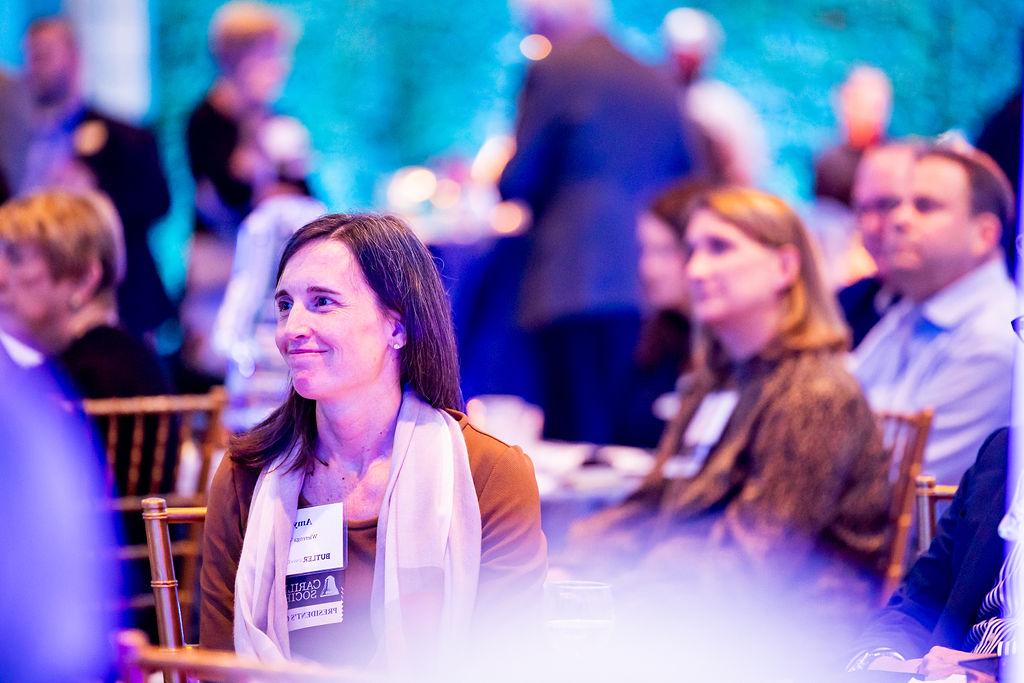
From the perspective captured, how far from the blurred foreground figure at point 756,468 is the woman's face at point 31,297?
4.56 ft

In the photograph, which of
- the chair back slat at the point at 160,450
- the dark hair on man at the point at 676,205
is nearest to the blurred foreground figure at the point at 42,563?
the chair back slat at the point at 160,450

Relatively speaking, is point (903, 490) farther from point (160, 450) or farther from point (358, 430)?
point (160, 450)

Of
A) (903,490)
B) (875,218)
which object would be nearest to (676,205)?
(875,218)

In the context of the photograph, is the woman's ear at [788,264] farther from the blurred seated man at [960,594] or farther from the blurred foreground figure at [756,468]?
the blurred seated man at [960,594]

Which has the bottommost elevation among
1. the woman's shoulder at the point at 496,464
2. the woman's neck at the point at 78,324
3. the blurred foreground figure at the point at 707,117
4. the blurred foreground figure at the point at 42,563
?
the blurred foreground figure at the point at 42,563

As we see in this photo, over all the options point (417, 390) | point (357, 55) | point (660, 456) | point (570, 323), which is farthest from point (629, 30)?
point (417, 390)

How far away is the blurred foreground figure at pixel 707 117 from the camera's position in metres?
6.03

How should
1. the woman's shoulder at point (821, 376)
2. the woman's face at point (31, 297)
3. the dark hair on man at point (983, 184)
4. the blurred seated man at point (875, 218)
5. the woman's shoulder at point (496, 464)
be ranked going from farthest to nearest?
the blurred seated man at point (875, 218) → the dark hair on man at point (983, 184) → the woman's face at point (31, 297) → the woman's shoulder at point (821, 376) → the woman's shoulder at point (496, 464)

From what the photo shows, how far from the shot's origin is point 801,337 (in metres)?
3.16

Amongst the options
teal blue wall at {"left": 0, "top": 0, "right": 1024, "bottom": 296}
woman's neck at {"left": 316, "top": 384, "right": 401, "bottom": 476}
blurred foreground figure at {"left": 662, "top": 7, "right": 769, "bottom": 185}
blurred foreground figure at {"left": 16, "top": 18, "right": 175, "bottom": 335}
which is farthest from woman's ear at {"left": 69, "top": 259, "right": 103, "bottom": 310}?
teal blue wall at {"left": 0, "top": 0, "right": 1024, "bottom": 296}

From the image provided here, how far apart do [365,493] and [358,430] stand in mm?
96

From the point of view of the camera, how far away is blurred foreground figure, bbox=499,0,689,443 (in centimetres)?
541

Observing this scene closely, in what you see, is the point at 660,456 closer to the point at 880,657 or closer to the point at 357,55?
the point at 880,657

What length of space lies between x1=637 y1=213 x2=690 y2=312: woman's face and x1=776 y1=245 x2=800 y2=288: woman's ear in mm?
936
